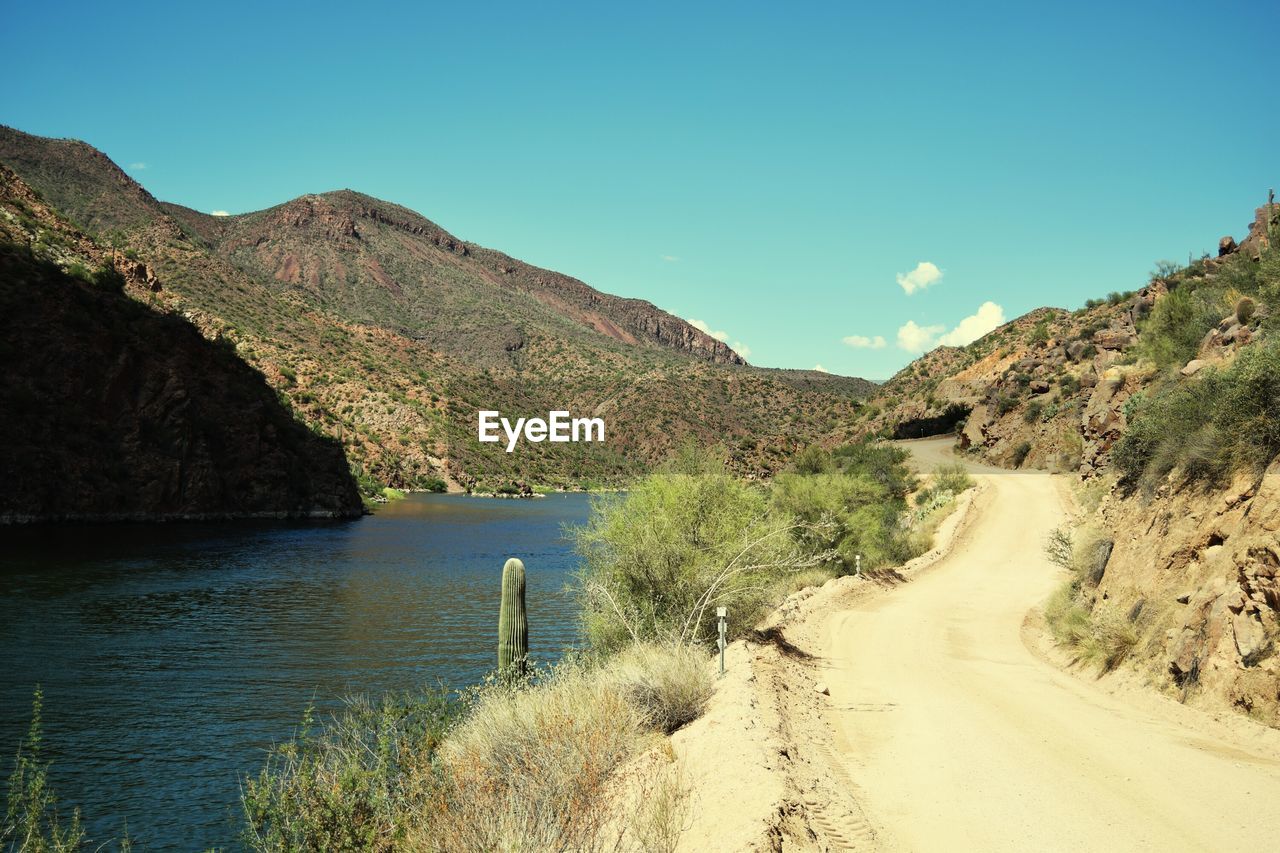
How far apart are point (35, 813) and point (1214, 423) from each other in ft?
49.3

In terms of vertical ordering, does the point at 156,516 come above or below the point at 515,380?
below

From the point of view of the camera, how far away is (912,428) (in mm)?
63656

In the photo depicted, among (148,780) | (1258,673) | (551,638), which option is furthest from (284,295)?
(1258,673)

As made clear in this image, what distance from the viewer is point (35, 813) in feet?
21.9

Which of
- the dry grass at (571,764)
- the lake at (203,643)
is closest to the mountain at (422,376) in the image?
the lake at (203,643)

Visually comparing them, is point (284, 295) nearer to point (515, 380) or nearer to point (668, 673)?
point (515, 380)

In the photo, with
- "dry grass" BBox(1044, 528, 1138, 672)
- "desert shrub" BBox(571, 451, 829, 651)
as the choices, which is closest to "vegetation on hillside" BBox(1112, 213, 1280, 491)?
"dry grass" BBox(1044, 528, 1138, 672)

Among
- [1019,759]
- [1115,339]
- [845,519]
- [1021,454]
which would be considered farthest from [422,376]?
[1019,759]

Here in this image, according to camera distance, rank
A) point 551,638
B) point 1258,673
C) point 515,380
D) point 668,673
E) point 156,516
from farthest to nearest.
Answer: point 515,380, point 156,516, point 551,638, point 668,673, point 1258,673

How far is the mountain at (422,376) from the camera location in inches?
3882

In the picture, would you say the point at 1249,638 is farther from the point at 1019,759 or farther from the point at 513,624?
the point at 513,624

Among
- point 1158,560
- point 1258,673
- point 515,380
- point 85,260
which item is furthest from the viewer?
point 515,380

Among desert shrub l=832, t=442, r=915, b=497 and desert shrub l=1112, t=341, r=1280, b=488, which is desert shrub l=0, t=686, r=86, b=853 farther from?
desert shrub l=832, t=442, r=915, b=497

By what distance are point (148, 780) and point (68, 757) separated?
2.11 metres
